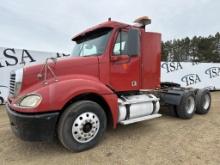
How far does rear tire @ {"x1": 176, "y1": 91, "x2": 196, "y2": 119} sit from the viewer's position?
546cm

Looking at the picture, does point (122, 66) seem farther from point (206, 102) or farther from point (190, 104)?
point (206, 102)

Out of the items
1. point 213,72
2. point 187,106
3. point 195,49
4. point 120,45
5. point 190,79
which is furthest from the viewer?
point 195,49

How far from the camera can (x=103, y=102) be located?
3732 mm

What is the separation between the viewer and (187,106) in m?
5.68

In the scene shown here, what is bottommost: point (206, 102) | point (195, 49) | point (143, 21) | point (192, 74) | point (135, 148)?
point (135, 148)

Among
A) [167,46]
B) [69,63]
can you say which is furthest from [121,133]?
[167,46]

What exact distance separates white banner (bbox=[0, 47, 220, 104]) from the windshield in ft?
12.4

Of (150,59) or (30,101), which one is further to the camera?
(150,59)

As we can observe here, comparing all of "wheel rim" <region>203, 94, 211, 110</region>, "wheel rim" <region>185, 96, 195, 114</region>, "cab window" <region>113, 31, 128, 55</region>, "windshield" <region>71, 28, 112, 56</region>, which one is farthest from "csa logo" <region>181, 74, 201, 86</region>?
"windshield" <region>71, 28, 112, 56</region>

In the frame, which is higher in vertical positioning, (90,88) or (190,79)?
(90,88)

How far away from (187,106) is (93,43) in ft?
11.2

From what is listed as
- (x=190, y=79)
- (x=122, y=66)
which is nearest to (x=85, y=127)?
(x=122, y=66)

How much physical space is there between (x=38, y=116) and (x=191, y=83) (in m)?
12.0

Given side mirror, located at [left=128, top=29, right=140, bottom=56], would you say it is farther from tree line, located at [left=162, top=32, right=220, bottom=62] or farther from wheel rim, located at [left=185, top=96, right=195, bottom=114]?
tree line, located at [left=162, top=32, right=220, bottom=62]
